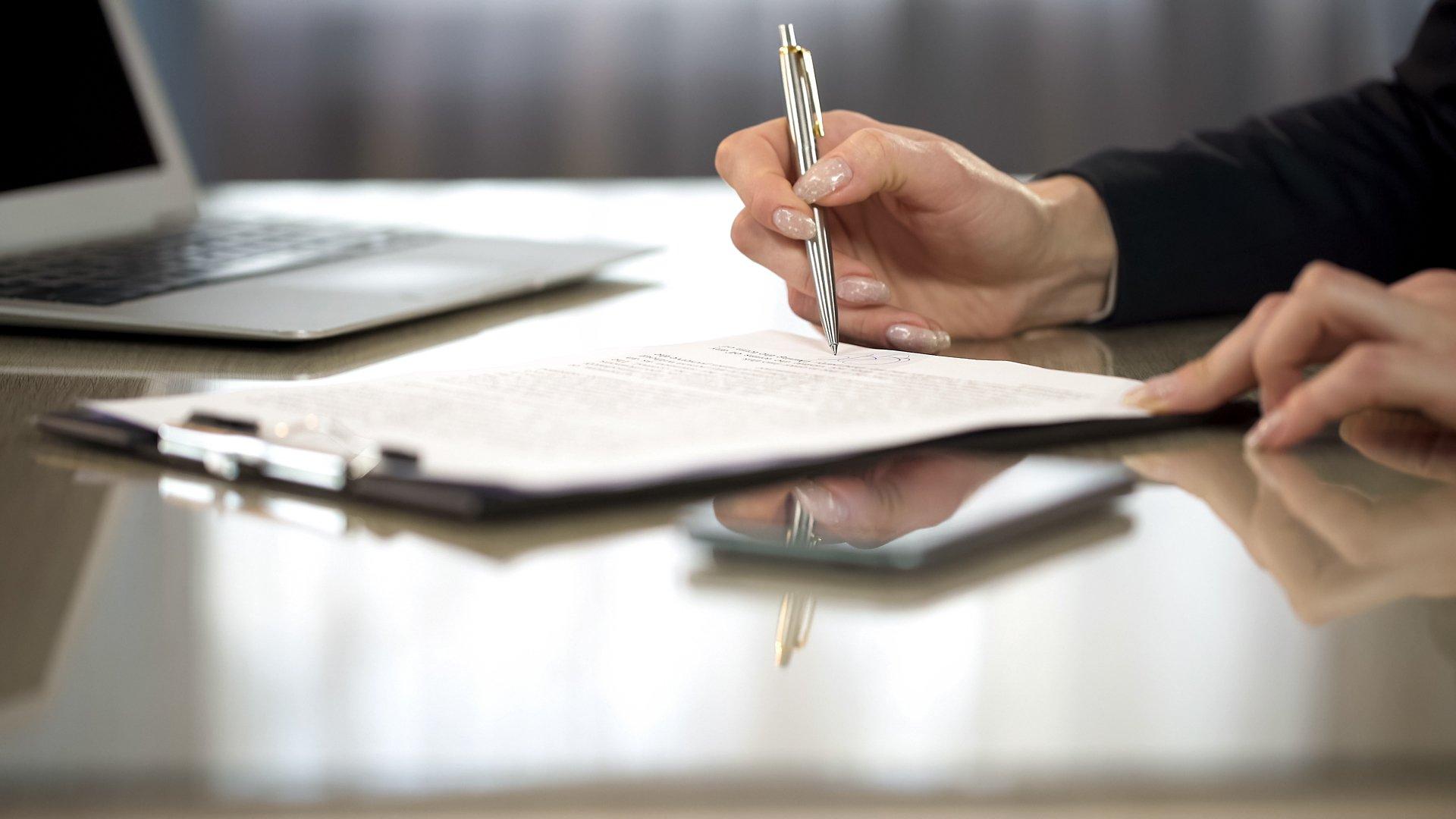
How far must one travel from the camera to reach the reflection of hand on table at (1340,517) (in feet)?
1.19

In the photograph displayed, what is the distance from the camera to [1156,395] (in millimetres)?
541

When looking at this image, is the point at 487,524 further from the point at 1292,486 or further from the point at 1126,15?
the point at 1126,15

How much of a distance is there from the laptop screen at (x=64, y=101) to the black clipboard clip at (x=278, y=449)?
642mm

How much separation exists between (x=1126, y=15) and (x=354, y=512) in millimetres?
3377

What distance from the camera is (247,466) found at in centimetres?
46

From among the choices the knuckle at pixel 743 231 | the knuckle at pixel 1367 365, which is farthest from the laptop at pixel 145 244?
the knuckle at pixel 1367 365

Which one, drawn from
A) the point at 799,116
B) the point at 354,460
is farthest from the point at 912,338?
the point at 354,460

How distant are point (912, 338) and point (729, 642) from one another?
0.40 meters

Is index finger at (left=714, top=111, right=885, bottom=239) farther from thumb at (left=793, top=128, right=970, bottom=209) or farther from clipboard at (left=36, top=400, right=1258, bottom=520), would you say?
clipboard at (left=36, top=400, right=1258, bottom=520)

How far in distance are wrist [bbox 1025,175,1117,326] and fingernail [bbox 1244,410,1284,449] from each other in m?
0.32

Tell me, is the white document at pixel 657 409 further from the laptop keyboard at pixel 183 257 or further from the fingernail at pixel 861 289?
the laptop keyboard at pixel 183 257

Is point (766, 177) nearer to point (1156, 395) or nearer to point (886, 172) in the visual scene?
point (886, 172)

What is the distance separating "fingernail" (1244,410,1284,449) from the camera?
1.63 feet

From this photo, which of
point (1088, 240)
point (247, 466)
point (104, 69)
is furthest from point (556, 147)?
point (247, 466)
